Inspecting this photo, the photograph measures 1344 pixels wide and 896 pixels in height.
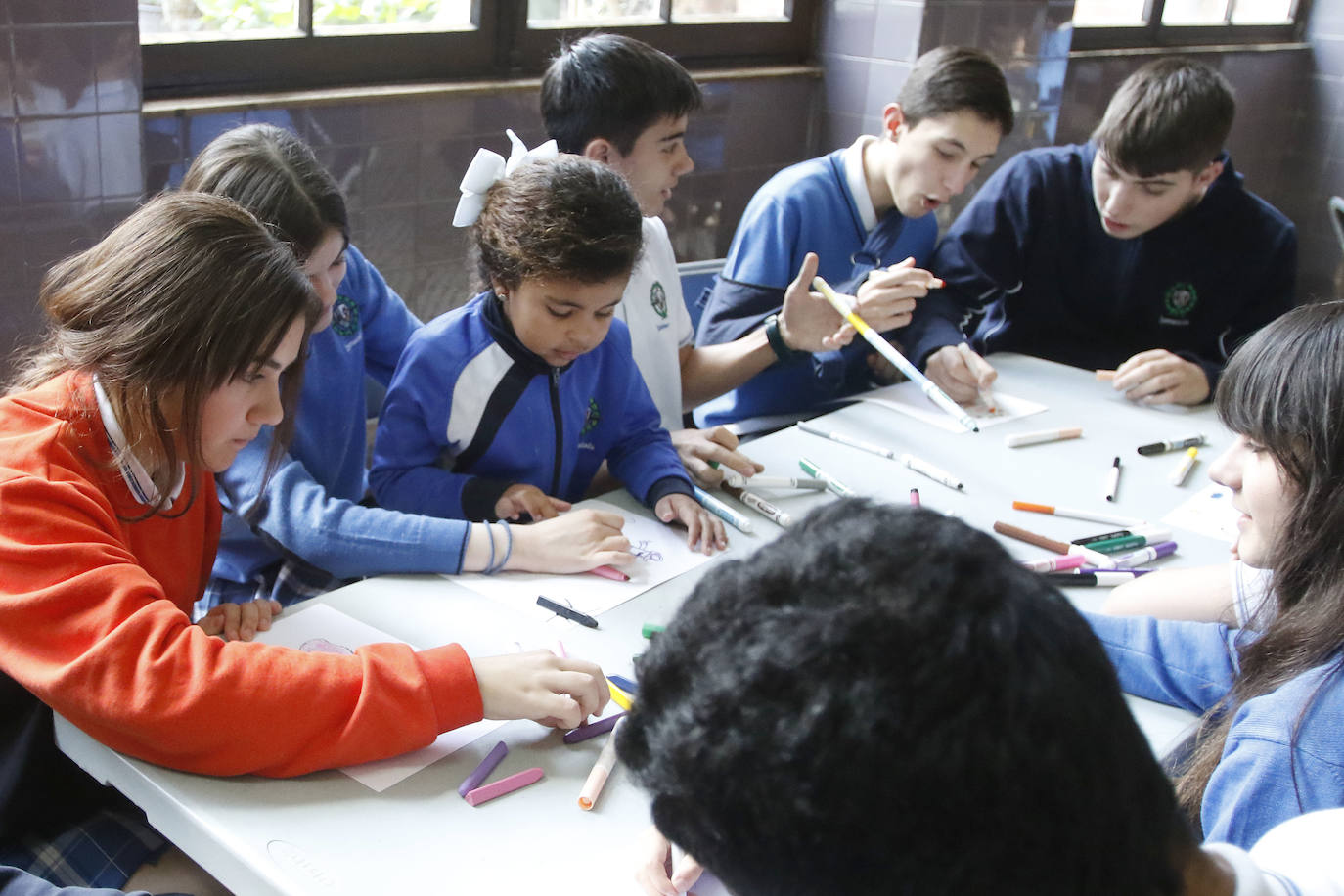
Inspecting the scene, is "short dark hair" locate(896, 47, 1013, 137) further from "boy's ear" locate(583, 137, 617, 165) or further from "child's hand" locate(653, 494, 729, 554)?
"child's hand" locate(653, 494, 729, 554)

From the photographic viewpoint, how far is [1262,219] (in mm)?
2430

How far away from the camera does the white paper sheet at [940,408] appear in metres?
1.98

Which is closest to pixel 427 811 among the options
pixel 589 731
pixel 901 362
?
pixel 589 731

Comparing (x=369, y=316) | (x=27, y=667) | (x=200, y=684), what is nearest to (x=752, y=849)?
(x=200, y=684)

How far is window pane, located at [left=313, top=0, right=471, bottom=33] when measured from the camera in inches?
102

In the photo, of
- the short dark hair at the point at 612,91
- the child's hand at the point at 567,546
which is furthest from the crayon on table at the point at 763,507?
the short dark hair at the point at 612,91

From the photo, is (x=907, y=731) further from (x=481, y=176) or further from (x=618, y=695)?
(x=481, y=176)

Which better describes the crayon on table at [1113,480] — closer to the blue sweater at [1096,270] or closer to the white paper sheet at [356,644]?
the blue sweater at [1096,270]

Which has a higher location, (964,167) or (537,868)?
(964,167)

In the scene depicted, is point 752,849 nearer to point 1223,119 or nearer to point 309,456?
point 309,456

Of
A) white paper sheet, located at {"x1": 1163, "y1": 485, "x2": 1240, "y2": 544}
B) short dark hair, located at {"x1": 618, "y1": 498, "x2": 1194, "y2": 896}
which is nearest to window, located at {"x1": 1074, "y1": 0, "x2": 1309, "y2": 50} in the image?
white paper sheet, located at {"x1": 1163, "y1": 485, "x2": 1240, "y2": 544}

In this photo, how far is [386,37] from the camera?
2652 mm

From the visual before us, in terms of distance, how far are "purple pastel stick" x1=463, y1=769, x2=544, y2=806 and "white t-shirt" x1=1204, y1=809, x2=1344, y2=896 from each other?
0.55 m

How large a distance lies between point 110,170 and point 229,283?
1.11 meters
